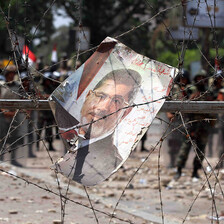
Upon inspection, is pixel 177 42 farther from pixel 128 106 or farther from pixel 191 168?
pixel 191 168

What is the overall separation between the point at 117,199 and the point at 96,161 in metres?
4.81

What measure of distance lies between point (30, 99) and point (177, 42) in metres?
0.88

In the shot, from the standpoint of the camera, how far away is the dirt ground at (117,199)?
6605 mm

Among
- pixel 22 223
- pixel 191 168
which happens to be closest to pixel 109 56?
pixel 22 223

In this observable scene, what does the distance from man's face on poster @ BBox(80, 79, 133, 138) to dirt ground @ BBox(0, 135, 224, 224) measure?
1.61 m

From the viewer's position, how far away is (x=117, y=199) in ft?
26.7

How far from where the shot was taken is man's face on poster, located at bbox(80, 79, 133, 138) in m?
3.46

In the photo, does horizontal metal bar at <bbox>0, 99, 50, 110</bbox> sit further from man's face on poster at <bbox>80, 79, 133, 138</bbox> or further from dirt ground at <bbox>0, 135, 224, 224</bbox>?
dirt ground at <bbox>0, 135, 224, 224</bbox>

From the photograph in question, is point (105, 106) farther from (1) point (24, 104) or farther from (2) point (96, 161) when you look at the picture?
(1) point (24, 104)

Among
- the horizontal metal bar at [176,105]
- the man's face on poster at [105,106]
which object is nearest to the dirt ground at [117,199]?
the horizontal metal bar at [176,105]

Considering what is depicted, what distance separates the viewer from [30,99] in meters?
3.65

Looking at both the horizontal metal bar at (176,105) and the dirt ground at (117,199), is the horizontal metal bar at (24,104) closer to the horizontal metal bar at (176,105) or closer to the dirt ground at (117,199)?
the horizontal metal bar at (176,105)

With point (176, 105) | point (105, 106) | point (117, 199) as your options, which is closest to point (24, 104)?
point (105, 106)

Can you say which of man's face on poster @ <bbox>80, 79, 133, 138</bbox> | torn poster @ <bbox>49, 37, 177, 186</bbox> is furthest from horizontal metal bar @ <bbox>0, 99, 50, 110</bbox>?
man's face on poster @ <bbox>80, 79, 133, 138</bbox>
